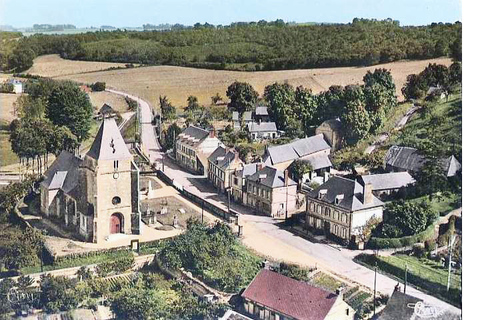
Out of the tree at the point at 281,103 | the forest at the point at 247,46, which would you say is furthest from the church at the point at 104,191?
the tree at the point at 281,103

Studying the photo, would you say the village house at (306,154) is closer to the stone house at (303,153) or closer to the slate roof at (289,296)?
the stone house at (303,153)

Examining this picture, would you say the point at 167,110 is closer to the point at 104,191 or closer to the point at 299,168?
the point at 104,191

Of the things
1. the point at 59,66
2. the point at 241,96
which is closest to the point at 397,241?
the point at 241,96

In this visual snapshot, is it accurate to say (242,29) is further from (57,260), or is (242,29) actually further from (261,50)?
(57,260)

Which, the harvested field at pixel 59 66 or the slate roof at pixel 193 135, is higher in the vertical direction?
the harvested field at pixel 59 66
